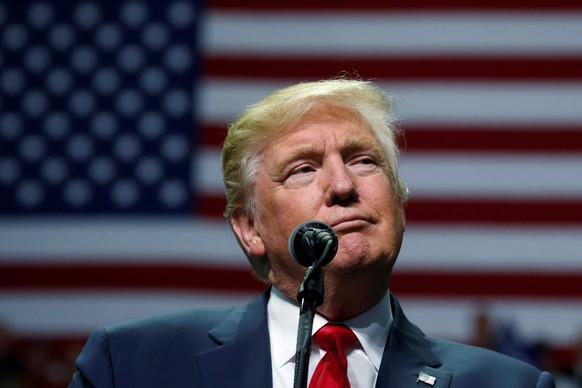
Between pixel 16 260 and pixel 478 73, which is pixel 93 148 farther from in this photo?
pixel 478 73

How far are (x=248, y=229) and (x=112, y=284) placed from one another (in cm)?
582

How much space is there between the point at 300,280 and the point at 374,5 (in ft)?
19.2

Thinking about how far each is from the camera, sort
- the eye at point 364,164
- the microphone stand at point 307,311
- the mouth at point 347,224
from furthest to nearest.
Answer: the eye at point 364,164 < the mouth at point 347,224 < the microphone stand at point 307,311

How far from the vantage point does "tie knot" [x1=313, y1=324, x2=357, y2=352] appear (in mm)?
2057

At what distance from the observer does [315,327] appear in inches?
81.7

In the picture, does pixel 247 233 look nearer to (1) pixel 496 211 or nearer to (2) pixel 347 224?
(2) pixel 347 224

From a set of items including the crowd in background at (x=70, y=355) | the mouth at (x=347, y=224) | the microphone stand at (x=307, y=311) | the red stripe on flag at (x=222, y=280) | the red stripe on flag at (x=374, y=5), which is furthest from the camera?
the red stripe on flag at (x=374, y=5)

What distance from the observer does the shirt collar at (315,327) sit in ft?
6.88

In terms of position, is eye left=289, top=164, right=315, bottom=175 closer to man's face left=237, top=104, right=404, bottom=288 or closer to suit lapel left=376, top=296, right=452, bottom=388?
man's face left=237, top=104, right=404, bottom=288

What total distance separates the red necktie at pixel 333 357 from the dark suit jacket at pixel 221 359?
83mm

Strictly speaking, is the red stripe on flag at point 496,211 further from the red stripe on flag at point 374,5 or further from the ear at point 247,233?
the ear at point 247,233

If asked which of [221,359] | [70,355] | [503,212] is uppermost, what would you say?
[221,359]

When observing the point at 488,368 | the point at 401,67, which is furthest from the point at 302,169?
the point at 401,67

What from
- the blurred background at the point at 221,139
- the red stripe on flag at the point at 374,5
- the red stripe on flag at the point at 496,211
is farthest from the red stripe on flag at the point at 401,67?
the red stripe on flag at the point at 496,211
